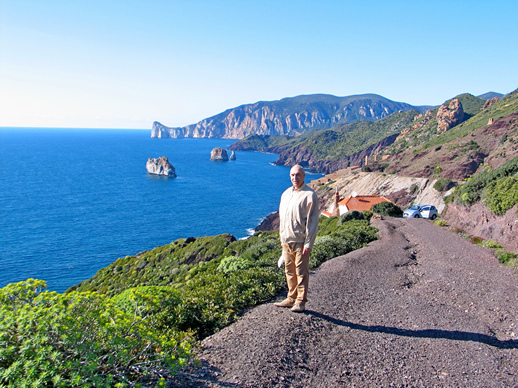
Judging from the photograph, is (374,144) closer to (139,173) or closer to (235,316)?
(139,173)

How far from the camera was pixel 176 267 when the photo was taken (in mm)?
27484

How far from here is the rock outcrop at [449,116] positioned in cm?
8662

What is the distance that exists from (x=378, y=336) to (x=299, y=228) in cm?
211

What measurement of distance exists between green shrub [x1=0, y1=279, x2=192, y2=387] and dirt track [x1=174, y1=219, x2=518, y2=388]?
0.63 metres

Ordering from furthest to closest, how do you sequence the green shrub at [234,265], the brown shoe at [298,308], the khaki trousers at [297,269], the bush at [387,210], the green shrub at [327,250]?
the bush at [387,210] → the green shrub at [327,250] → the green shrub at [234,265] → the brown shoe at [298,308] → the khaki trousers at [297,269]

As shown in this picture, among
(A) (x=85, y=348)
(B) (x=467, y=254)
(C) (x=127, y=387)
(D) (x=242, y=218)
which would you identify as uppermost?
(A) (x=85, y=348)

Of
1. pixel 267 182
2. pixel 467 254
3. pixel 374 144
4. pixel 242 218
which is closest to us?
pixel 467 254

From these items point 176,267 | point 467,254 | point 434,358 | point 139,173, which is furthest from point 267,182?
point 434,358

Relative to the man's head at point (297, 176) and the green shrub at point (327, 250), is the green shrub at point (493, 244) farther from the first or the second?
the man's head at point (297, 176)

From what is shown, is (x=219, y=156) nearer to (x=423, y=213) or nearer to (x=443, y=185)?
(x=443, y=185)

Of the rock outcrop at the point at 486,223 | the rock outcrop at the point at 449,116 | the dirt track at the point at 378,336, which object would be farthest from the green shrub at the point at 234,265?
the rock outcrop at the point at 449,116

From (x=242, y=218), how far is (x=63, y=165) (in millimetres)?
84434

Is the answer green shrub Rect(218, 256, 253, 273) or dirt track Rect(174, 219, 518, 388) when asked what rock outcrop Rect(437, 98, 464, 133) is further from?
green shrub Rect(218, 256, 253, 273)

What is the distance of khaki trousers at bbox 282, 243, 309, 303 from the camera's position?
5535 millimetres
